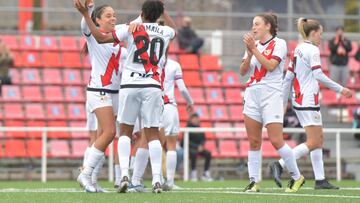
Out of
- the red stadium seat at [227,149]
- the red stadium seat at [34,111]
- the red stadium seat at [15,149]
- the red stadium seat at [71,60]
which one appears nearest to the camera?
the red stadium seat at [15,149]

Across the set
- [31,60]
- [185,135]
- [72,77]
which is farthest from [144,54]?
[31,60]

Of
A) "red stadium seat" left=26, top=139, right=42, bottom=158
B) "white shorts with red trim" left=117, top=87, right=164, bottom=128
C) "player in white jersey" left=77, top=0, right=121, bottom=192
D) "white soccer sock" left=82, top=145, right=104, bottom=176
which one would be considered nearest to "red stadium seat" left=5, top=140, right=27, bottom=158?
"red stadium seat" left=26, top=139, right=42, bottom=158

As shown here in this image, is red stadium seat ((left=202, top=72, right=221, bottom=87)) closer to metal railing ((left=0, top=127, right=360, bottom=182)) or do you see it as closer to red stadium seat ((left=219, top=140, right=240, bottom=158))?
red stadium seat ((left=219, top=140, right=240, bottom=158))

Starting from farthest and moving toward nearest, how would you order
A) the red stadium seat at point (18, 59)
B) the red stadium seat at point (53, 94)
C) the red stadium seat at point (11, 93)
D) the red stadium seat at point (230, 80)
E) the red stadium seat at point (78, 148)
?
1. the red stadium seat at point (230, 80)
2. the red stadium seat at point (18, 59)
3. the red stadium seat at point (53, 94)
4. the red stadium seat at point (11, 93)
5. the red stadium seat at point (78, 148)

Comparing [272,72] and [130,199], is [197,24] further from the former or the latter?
[130,199]

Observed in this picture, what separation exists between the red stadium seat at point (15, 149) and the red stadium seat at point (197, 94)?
462cm

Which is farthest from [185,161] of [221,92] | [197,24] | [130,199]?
[130,199]

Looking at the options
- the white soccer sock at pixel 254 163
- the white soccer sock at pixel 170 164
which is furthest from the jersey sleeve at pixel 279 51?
the white soccer sock at pixel 170 164

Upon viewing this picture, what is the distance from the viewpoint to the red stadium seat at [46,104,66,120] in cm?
2388

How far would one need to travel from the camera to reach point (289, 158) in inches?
531

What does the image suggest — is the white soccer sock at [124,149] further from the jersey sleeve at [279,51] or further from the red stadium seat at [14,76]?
the red stadium seat at [14,76]

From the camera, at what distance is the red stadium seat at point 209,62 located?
1030 inches

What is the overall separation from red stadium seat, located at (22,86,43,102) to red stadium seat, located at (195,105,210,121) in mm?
3553

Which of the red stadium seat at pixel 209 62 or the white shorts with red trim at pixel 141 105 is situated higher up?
the red stadium seat at pixel 209 62
